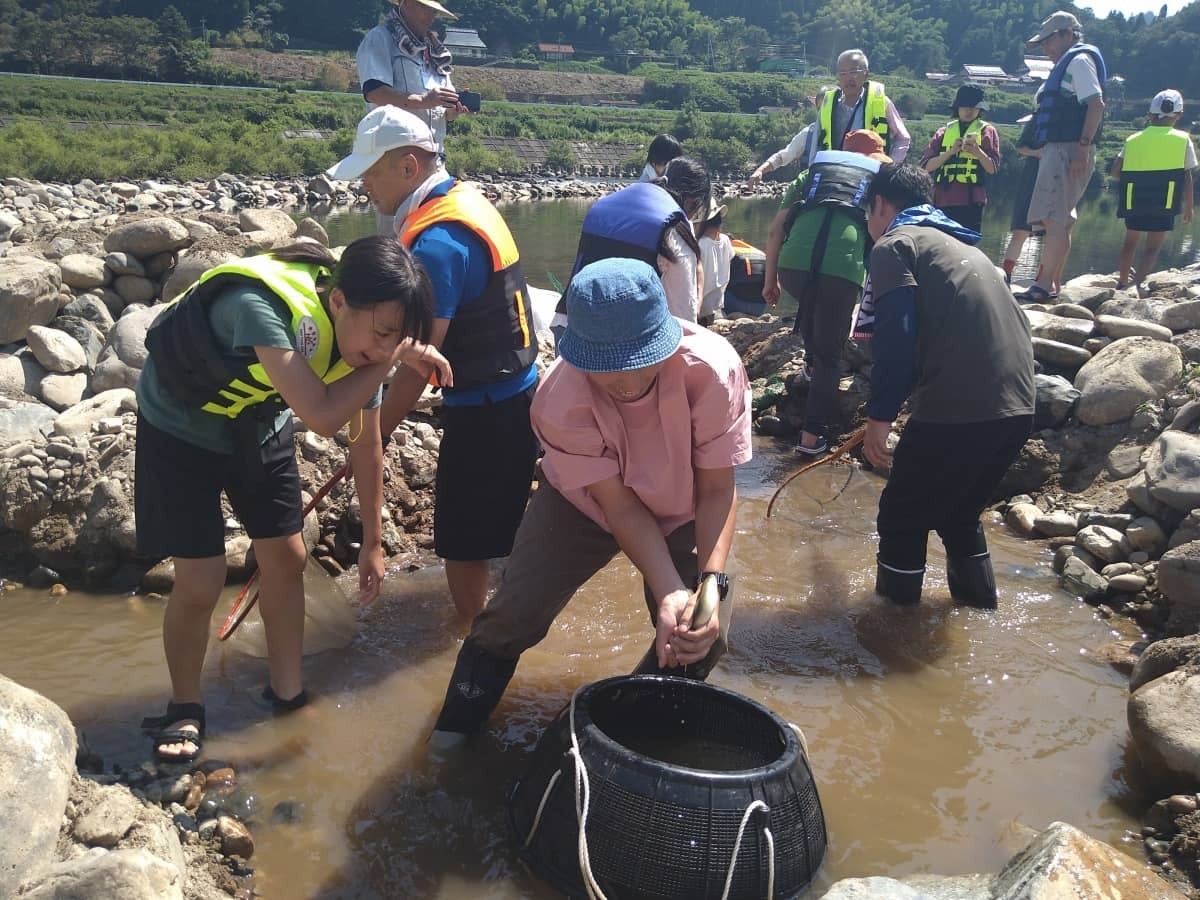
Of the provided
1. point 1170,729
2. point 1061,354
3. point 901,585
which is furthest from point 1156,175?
point 1170,729

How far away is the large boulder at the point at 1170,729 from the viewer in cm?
292

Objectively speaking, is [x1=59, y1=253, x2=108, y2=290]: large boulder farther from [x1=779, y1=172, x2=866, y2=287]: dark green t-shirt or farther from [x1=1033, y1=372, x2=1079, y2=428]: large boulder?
[x1=1033, y1=372, x2=1079, y2=428]: large boulder

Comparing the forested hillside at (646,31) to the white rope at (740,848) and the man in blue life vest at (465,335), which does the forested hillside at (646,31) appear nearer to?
the man in blue life vest at (465,335)

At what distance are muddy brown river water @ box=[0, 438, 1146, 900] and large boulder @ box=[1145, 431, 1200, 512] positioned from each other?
0.62 metres

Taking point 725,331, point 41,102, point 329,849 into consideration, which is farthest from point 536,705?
point 41,102

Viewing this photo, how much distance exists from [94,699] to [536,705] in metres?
1.52

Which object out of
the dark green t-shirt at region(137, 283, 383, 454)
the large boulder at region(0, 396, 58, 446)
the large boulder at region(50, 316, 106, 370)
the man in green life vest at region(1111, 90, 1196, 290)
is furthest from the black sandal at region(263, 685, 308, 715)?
the man in green life vest at region(1111, 90, 1196, 290)

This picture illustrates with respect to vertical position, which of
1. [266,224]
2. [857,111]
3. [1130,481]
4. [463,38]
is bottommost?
[1130,481]

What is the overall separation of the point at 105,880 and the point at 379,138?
222 centimetres

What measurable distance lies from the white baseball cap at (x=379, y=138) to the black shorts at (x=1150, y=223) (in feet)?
22.8

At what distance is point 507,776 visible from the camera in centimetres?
312

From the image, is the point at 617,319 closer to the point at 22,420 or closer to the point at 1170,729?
the point at 1170,729

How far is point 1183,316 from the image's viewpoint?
20.7 ft

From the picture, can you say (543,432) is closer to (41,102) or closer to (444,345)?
(444,345)
